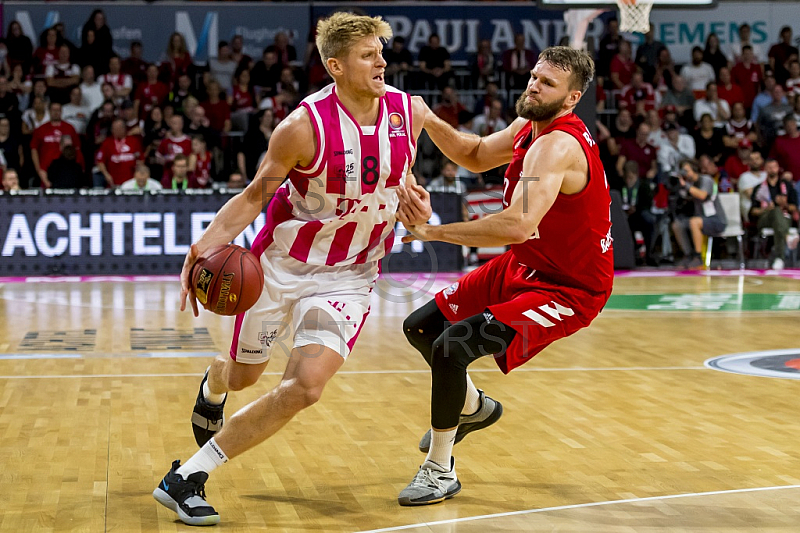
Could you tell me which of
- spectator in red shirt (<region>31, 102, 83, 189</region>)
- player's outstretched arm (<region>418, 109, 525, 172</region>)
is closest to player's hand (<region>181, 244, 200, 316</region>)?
player's outstretched arm (<region>418, 109, 525, 172</region>)

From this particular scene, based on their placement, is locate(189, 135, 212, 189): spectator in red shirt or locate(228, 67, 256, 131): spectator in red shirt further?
locate(228, 67, 256, 131): spectator in red shirt

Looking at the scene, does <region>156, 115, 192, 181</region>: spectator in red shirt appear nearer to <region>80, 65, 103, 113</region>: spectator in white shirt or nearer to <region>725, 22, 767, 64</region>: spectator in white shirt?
<region>80, 65, 103, 113</region>: spectator in white shirt

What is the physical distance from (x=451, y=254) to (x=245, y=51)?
652cm

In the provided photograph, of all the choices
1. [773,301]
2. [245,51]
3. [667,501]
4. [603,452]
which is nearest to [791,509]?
[667,501]

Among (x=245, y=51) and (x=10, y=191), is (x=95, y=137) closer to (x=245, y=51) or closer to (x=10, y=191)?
(x=10, y=191)

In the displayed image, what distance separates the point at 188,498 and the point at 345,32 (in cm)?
205

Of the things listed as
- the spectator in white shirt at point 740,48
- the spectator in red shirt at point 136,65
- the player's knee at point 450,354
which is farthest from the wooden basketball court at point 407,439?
the spectator in white shirt at point 740,48

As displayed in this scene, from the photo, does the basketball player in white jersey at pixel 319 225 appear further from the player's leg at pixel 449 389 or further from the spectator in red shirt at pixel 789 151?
the spectator in red shirt at pixel 789 151

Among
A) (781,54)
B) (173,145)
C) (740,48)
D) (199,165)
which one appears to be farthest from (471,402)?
(740,48)

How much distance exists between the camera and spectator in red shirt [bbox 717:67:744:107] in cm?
1875

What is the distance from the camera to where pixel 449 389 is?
478 centimetres

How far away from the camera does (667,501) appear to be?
462 centimetres

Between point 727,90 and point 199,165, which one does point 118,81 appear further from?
point 727,90

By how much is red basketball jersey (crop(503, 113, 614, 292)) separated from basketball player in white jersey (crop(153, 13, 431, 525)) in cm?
66
